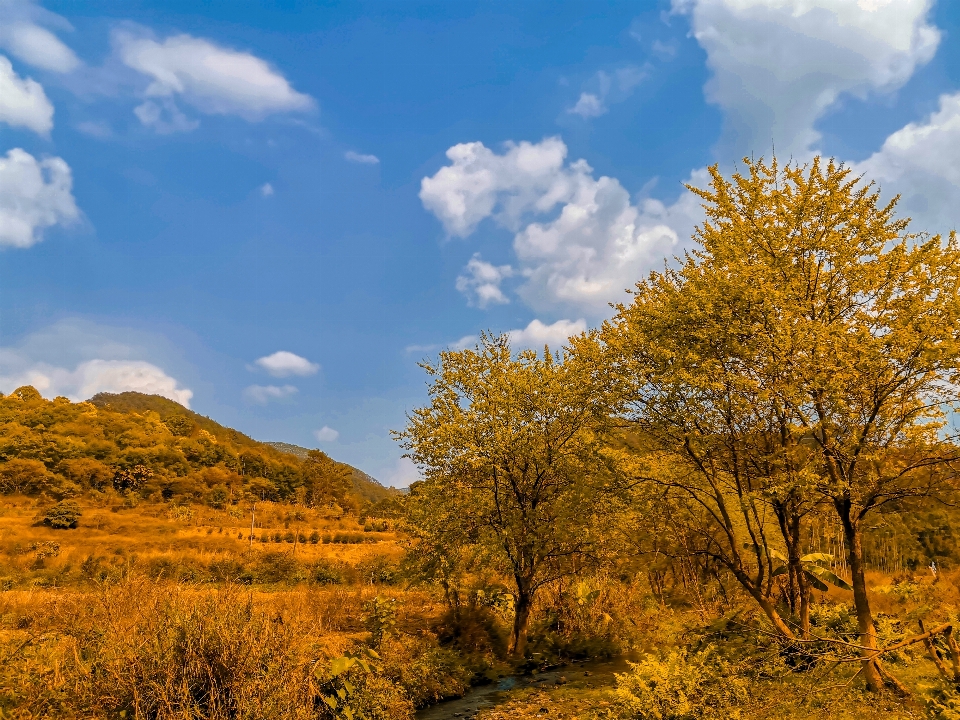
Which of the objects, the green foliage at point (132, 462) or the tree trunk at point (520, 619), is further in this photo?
the green foliage at point (132, 462)

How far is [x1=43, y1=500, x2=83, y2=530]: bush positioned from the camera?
41.7 m

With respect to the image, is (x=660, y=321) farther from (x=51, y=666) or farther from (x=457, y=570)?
(x=51, y=666)

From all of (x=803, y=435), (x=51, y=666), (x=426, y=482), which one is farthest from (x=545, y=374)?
(x=51, y=666)

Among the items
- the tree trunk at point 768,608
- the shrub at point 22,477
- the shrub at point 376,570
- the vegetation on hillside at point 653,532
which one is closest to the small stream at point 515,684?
the vegetation on hillside at point 653,532

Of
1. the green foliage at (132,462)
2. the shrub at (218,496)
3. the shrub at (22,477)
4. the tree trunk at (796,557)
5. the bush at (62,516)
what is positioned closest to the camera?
the tree trunk at (796,557)

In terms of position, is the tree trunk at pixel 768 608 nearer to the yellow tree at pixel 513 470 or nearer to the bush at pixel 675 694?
the bush at pixel 675 694

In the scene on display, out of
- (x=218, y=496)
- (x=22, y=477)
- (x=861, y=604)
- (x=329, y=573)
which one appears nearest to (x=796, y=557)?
(x=861, y=604)

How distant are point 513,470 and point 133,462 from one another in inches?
2564

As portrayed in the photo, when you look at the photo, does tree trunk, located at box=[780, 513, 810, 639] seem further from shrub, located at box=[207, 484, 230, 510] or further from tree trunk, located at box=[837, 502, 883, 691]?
shrub, located at box=[207, 484, 230, 510]

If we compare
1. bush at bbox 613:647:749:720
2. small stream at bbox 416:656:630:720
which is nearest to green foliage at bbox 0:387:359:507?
small stream at bbox 416:656:630:720

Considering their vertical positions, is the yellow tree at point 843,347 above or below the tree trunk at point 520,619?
above

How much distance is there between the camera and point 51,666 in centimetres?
860

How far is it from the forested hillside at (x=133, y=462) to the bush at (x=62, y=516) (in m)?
14.7

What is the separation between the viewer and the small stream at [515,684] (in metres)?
12.8
